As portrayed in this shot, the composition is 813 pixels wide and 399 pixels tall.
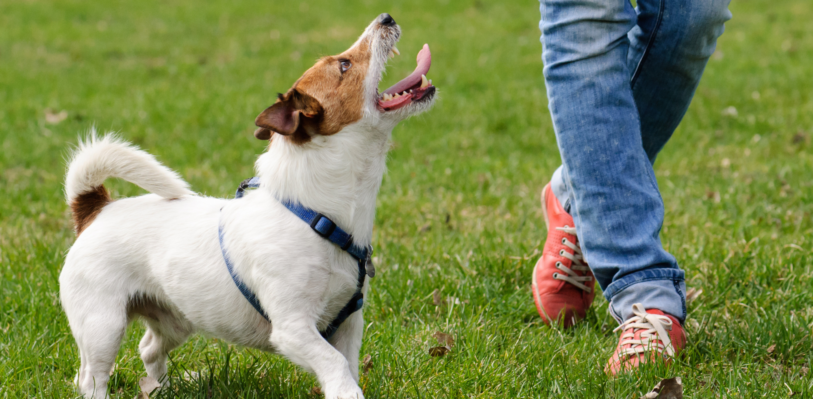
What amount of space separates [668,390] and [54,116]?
6.90m

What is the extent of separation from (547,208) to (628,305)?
2.60 feet

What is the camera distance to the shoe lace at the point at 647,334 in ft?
7.97

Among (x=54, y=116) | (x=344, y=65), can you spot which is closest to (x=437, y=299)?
(x=344, y=65)

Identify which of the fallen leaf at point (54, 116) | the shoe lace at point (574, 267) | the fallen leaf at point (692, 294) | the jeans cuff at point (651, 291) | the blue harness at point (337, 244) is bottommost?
the fallen leaf at point (54, 116)

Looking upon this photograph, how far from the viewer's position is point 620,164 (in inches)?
97.0

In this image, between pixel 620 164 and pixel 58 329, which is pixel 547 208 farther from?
pixel 58 329

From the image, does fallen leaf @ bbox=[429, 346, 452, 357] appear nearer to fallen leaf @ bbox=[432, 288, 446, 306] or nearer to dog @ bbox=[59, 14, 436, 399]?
dog @ bbox=[59, 14, 436, 399]

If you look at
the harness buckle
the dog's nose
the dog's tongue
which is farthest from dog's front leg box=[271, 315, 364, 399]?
the dog's nose

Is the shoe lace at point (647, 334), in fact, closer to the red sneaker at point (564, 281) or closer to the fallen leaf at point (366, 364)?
the red sneaker at point (564, 281)

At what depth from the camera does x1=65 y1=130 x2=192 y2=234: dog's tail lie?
2.59 meters

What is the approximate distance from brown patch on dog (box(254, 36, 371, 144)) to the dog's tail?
0.56 meters

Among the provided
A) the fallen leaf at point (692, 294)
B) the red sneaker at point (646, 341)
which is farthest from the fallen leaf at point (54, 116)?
the red sneaker at point (646, 341)

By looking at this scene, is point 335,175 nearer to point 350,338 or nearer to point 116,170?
→ point 350,338

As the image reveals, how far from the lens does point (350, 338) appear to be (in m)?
2.41
